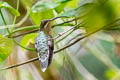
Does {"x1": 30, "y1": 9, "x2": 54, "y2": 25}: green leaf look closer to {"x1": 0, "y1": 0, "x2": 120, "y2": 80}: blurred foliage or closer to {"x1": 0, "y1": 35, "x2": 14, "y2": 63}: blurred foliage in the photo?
{"x1": 0, "y1": 0, "x2": 120, "y2": 80}: blurred foliage

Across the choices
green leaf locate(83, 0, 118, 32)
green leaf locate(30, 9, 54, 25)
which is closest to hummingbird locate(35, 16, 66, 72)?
green leaf locate(30, 9, 54, 25)

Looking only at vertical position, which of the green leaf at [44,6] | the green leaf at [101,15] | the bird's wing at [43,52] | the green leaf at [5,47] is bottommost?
the green leaf at [5,47]

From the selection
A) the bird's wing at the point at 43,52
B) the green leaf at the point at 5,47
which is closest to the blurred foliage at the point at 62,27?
the green leaf at the point at 5,47

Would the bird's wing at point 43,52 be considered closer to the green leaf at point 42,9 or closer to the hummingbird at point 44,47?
the hummingbird at point 44,47

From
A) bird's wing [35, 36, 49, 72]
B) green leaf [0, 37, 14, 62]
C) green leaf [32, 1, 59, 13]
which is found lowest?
green leaf [0, 37, 14, 62]

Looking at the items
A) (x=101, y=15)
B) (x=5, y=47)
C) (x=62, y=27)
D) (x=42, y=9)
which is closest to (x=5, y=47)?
(x=5, y=47)

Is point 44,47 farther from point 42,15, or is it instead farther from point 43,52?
point 42,15

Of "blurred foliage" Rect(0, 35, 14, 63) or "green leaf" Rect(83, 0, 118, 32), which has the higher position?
"green leaf" Rect(83, 0, 118, 32)

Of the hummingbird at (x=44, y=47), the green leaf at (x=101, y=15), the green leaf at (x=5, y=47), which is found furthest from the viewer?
the green leaf at (x=5, y=47)

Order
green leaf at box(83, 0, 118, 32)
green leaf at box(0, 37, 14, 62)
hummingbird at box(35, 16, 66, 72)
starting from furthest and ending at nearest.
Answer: green leaf at box(0, 37, 14, 62) → hummingbird at box(35, 16, 66, 72) → green leaf at box(83, 0, 118, 32)

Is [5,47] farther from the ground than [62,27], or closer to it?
farther from the ground

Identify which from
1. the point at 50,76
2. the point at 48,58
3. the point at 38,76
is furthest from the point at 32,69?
the point at 48,58
